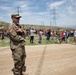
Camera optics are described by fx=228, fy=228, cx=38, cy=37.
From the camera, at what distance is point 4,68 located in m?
9.16

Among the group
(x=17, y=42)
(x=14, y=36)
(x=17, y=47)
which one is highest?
(x=14, y=36)

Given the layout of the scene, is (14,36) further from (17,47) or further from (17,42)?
(17,47)

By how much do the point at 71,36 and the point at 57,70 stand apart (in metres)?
25.2

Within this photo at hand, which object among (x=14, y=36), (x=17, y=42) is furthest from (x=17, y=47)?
(x=14, y=36)

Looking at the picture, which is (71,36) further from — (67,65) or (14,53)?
(14,53)

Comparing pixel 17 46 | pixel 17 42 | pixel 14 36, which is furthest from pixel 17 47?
pixel 14 36

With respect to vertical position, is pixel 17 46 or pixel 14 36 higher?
pixel 14 36

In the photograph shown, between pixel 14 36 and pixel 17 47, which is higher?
pixel 14 36

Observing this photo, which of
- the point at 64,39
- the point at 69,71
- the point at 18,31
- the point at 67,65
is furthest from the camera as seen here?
the point at 64,39

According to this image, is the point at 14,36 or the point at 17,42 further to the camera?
the point at 17,42

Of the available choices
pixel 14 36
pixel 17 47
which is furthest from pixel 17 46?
pixel 14 36

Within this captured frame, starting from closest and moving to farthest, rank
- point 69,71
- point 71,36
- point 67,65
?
point 69,71
point 67,65
point 71,36

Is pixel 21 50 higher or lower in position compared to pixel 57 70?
higher

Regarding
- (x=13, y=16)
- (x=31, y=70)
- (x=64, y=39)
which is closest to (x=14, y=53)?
(x=13, y=16)
